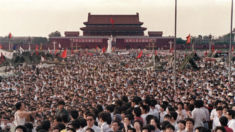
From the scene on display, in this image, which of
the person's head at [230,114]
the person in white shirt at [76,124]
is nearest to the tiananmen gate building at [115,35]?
the person's head at [230,114]

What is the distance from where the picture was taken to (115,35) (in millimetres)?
58375

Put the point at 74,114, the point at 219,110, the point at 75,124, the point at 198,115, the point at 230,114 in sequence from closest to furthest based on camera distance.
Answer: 1. the point at 75,124
2. the point at 230,114
3. the point at 74,114
4. the point at 219,110
5. the point at 198,115

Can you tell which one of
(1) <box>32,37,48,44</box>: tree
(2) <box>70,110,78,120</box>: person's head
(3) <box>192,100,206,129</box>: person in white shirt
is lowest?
(3) <box>192,100,206,129</box>: person in white shirt

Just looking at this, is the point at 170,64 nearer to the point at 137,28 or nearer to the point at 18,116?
the point at 18,116

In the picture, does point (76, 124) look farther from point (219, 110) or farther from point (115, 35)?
point (115, 35)

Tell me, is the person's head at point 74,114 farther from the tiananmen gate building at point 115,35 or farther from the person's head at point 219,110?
the tiananmen gate building at point 115,35

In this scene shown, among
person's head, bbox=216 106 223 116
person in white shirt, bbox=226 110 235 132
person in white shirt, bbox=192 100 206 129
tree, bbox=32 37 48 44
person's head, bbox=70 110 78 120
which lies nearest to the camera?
person in white shirt, bbox=226 110 235 132

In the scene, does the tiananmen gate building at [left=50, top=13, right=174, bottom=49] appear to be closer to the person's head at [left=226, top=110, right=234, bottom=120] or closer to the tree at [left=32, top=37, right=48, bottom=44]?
the tree at [left=32, top=37, right=48, bottom=44]

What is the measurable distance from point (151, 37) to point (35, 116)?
1928 inches

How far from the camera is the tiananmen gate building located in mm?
55875

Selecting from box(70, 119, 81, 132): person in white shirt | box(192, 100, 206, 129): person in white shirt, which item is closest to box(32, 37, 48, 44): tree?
box(192, 100, 206, 129): person in white shirt

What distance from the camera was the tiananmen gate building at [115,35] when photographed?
55875 mm

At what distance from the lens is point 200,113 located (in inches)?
255

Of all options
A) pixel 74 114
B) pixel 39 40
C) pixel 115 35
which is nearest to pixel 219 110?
pixel 74 114
